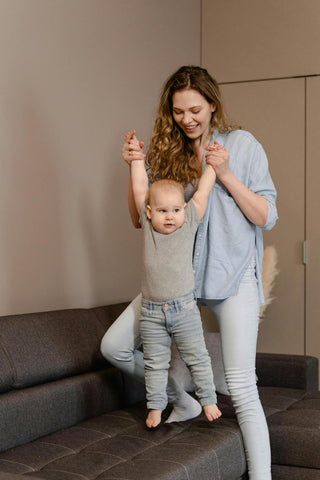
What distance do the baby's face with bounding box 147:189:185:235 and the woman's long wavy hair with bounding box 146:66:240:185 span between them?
0.19 m

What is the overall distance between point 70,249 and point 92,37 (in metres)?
1.11

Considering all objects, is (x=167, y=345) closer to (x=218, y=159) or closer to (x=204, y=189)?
(x=204, y=189)

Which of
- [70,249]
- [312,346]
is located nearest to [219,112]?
[70,249]

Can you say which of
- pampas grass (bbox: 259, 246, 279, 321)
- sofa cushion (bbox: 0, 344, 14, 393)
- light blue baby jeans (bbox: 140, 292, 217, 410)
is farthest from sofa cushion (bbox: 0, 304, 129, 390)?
pampas grass (bbox: 259, 246, 279, 321)

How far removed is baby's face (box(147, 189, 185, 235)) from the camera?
2299 millimetres

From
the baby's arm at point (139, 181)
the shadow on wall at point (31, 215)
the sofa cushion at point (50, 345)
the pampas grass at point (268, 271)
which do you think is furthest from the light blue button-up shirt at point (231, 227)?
the pampas grass at point (268, 271)

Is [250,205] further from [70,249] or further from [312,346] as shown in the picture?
[312,346]

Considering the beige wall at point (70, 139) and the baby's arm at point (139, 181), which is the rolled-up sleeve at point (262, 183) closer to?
the baby's arm at point (139, 181)

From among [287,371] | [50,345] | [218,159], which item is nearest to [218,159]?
[218,159]

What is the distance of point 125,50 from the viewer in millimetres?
3930

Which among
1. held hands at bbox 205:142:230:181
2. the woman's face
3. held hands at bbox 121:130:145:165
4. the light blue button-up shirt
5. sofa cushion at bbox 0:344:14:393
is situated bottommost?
sofa cushion at bbox 0:344:14:393

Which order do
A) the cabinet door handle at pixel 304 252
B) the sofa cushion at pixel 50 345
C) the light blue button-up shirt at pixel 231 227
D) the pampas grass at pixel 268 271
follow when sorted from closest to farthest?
1. the light blue button-up shirt at pixel 231 227
2. the sofa cushion at pixel 50 345
3. the pampas grass at pixel 268 271
4. the cabinet door handle at pixel 304 252

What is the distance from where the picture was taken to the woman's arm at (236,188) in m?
2.30

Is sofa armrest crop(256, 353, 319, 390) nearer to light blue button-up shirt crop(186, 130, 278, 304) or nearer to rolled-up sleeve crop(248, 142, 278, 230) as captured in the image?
light blue button-up shirt crop(186, 130, 278, 304)
